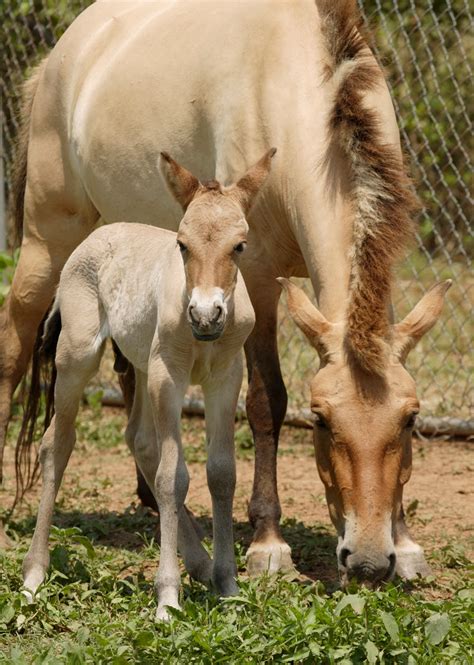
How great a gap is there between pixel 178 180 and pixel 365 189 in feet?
2.80

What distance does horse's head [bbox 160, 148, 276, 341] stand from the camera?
10.5 feet

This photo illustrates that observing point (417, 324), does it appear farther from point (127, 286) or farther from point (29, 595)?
point (29, 595)

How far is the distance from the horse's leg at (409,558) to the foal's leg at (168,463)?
3.70ft

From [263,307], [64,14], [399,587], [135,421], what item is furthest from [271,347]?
[64,14]

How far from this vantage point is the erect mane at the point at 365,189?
3.78 m

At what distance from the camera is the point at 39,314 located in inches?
221

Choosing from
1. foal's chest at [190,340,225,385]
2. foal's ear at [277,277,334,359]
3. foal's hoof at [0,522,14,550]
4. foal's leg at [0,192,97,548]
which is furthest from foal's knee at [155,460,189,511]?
foal's leg at [0,192,97,548]

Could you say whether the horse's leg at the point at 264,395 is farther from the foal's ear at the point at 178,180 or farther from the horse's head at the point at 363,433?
the foal's ear at the point at 178,180

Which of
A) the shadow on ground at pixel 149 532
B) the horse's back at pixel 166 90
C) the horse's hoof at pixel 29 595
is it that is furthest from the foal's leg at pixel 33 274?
the horse's hoof at pixel 29 595

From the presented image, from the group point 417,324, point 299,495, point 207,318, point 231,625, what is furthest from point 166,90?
point 231,625

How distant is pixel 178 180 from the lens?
3504 mm

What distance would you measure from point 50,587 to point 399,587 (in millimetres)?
1137

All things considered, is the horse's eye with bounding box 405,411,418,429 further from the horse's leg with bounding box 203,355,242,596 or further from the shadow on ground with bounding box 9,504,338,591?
the shadow on ground with bounding box 9,504,338,591

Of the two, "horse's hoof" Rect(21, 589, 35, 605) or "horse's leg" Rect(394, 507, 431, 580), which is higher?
"horse's hoof" Rect(21, 589, 35, 605)
